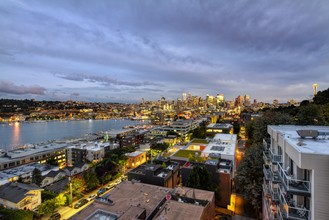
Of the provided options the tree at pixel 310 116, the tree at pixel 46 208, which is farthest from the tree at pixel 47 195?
the tree at pixel 310 116

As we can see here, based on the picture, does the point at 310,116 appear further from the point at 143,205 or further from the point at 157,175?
the point at 143,205

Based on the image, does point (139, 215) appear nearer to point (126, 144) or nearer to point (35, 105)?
point (126, 144)

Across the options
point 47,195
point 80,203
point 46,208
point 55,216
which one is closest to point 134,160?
point 80,203

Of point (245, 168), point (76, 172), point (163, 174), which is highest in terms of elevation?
point (245, 168)

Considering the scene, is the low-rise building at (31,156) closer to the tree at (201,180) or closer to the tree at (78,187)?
the tree at (78,187)

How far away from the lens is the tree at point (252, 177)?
10.4 meters

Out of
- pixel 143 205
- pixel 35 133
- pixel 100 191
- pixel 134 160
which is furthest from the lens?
pixel 35 133

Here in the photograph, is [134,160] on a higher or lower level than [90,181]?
lower

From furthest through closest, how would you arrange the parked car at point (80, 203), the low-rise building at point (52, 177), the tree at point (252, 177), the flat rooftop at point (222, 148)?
the flat rooftop at point (222, 148)
the low-rise building at point (52, 177)
the parked car at point (80, 203)
the tree at point (252, 177)

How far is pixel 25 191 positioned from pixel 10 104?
150724 millimetres

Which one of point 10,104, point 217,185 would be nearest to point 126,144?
point 217,185

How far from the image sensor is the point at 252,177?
35.8ft

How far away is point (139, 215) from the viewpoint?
7797 mm

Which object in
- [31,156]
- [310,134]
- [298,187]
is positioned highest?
[310,134]
